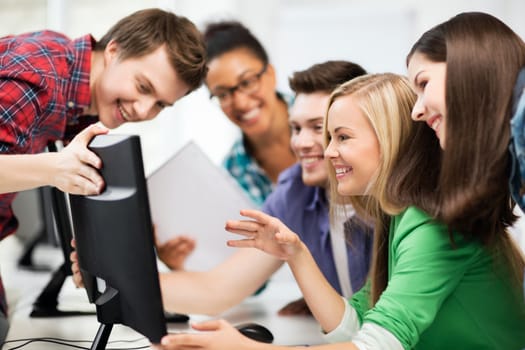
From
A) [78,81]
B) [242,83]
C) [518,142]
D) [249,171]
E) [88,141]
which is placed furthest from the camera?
[249,171]

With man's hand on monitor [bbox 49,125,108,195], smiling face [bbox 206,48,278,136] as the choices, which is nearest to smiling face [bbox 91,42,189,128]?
man's hand on monitor [bbox 49,125,108,195]

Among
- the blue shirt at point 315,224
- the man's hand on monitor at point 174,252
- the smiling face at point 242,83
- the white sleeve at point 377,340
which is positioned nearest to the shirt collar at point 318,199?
the blue shirt at point 315,224

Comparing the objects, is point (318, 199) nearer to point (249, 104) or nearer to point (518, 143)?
point (249, 104)

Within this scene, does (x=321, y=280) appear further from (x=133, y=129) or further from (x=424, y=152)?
(x=133, y=129)

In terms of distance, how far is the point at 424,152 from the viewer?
3.74ft

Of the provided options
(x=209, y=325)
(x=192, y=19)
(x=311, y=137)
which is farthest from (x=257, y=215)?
(x=192, y=19)

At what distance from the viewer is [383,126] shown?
1.24m

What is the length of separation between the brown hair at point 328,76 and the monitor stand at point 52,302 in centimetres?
72

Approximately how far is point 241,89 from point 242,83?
2 cm

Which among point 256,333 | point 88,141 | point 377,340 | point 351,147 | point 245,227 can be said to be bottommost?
point 256,333

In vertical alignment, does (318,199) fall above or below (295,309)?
above

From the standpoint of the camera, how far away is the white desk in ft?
4.39

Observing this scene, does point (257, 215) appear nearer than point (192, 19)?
Yes

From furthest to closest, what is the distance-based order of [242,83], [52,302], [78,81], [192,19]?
[192,19] < [242,83] < [52,302] < [78,81]
